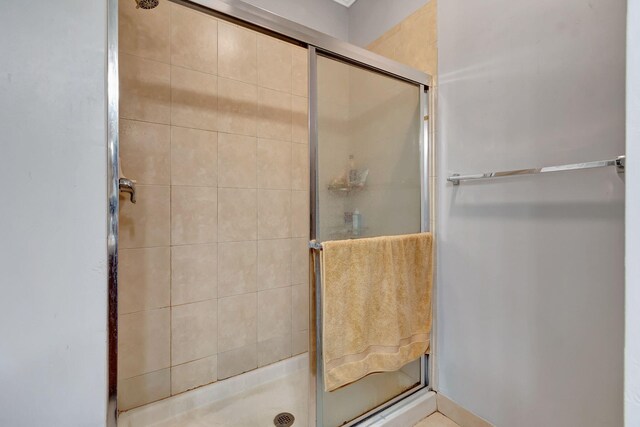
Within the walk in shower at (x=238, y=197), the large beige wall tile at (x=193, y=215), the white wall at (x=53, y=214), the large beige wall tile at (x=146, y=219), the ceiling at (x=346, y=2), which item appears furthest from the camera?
the ceiling at (x=346, y=2)

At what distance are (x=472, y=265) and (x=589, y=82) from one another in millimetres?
778

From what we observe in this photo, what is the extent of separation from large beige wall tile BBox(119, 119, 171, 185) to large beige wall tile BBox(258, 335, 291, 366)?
1062 mm

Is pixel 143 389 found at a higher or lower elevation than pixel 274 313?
lower

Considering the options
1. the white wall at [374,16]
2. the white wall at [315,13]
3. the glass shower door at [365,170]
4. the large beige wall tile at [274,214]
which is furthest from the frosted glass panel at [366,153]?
the white wall at [315,13]

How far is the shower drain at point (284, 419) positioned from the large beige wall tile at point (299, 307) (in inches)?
17.8

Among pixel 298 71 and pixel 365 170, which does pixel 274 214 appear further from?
pixel 298 71

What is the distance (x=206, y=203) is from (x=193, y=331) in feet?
2.17

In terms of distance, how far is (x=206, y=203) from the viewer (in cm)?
146

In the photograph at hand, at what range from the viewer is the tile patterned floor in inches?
51.7

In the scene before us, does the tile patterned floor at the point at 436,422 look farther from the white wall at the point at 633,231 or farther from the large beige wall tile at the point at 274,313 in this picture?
the white wall at the point at 633,231

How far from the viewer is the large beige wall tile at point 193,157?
1.38 meters

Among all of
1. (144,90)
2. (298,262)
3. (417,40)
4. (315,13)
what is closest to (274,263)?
(298,262)

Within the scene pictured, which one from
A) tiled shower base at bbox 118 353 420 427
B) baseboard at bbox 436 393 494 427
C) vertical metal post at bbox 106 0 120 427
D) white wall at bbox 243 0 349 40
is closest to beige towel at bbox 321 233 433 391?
tiled shower base at bbox 118 353 420 427

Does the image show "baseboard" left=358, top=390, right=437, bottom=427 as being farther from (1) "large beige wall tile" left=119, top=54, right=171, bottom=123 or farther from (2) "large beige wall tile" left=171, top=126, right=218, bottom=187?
(1) "large beige wall tile" left=119, top=54, right=171, bottom=123
